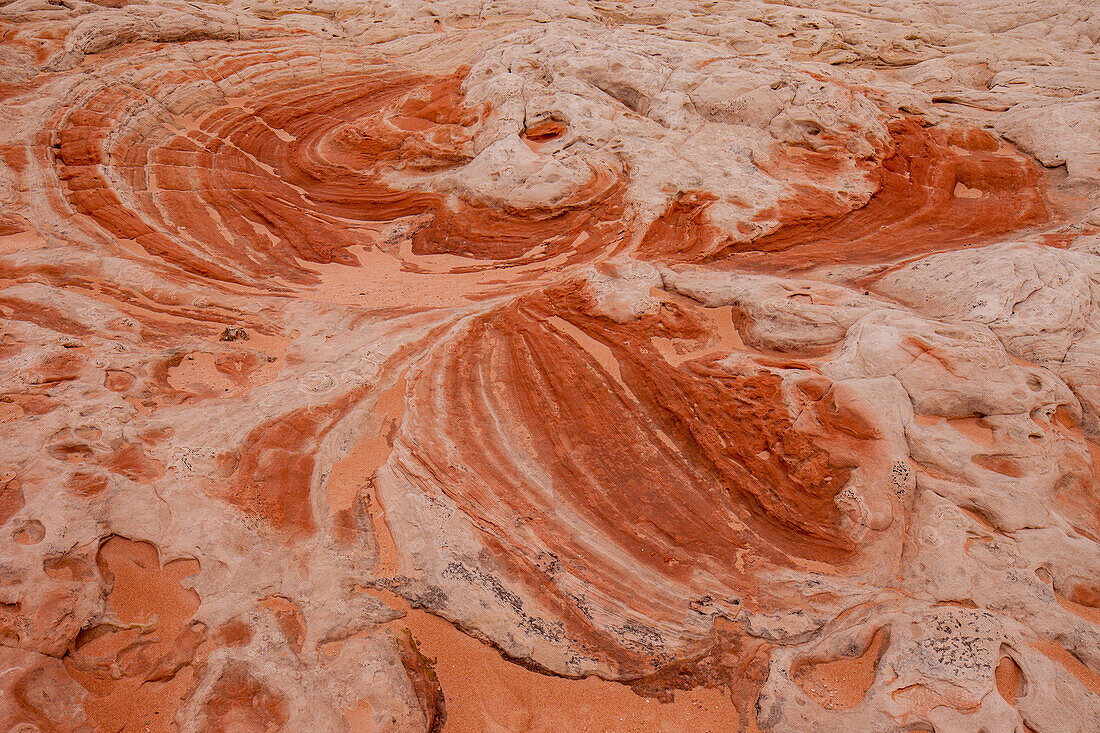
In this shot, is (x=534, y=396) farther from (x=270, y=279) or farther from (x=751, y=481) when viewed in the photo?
(x=270, y=279)

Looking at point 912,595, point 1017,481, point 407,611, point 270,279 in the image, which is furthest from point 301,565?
point 1017,481

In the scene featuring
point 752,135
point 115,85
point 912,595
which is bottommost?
point 912,595

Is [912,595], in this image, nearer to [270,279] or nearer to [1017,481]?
[1017,481]

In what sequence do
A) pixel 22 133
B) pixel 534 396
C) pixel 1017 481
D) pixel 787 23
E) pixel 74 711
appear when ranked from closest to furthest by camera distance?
pixel 74 711
pixel 1017 481
pixel 534 396
pixel 22 133
pixel 787 23

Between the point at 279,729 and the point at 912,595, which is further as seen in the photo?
the point at 912,595

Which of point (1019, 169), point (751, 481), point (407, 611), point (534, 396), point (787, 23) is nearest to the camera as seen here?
point (407, 611)

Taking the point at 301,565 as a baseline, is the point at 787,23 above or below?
above

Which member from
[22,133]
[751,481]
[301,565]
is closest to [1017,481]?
[751,481]
